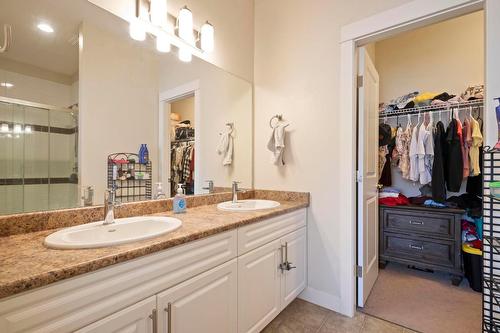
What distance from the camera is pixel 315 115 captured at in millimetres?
1937

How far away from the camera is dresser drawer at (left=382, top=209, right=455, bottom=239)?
230 cm

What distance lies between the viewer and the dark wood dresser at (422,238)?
2.27 m

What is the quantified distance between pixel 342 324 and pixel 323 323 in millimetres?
131

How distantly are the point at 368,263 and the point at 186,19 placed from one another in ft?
7.51

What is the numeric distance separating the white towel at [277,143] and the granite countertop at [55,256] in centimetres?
97

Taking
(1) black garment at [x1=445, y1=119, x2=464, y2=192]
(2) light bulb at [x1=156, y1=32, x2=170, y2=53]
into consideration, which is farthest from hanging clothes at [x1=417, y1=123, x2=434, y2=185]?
(2) light bulb at [x1=156, y1=32, x2=170, y2=53]

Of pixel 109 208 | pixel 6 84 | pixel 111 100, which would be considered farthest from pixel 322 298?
pixel 6 84

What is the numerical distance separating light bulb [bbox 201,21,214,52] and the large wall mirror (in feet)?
0.36

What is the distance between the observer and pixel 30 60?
1.09 metres

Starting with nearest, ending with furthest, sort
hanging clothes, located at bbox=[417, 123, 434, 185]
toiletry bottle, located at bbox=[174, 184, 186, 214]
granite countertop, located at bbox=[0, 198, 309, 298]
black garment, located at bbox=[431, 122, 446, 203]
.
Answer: granite countertop, located at bbox=[0, 198, 309, 298]
toiletry bottle, located at bbox=[174, 184, 186, 214]
black garment, located at bbox=[431, 122, 446, 203]
hanging clothes, located at bbox=[417, 123, 434, 185]

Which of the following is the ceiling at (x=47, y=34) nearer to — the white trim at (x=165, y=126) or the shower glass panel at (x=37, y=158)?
the shower glass panel at (x=37, y=158)

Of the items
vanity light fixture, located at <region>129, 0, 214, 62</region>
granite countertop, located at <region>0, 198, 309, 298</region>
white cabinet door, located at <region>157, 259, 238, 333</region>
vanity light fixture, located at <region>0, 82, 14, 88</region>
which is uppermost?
vanity light fixture, located at <region>129, 0, 214, 62</region>

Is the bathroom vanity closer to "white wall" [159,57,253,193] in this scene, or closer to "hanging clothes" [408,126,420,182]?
"white wall" [159,57,253,193]

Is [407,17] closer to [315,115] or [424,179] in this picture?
[315,115]
